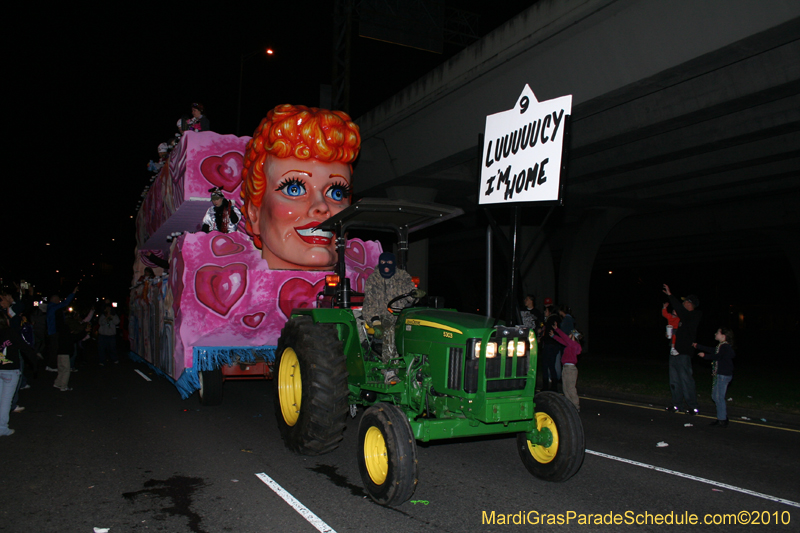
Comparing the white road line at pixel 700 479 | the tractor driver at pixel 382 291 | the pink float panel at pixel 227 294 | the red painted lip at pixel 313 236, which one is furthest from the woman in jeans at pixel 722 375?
the red painted lip at pixel 313 236

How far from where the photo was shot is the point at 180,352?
8070 mm

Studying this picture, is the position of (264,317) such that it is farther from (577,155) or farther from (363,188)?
(363,188)

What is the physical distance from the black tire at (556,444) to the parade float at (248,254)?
171 inches

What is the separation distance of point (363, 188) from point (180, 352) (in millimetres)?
12243

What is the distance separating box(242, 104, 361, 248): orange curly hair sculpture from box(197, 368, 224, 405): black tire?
205cm

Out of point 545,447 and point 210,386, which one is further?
point 210,386

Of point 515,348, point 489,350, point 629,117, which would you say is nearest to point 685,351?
point 515,348

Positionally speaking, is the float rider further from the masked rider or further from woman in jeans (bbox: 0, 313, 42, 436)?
the masked rider

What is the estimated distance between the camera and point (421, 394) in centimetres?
514

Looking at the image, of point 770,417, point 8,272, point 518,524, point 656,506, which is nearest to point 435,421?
point 518,524

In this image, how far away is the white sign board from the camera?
4.59 metres

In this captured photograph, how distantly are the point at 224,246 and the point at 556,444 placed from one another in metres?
5.67

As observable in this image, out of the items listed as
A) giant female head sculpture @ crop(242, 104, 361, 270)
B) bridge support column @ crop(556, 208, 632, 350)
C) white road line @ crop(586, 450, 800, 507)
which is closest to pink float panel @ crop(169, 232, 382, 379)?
giant female head sculpture @ crop(242, 104, 361, 270)

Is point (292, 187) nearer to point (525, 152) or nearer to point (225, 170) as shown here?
point (225, 170)
